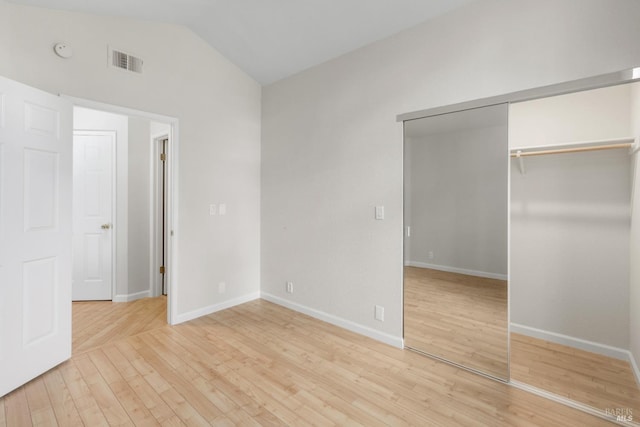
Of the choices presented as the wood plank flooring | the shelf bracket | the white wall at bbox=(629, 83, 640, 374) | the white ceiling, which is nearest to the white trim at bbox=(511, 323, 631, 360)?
the white wall at bbox=(629, 83, 640, 374)

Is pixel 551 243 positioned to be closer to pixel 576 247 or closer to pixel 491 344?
pixel 576 247

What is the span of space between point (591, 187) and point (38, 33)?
450 cm

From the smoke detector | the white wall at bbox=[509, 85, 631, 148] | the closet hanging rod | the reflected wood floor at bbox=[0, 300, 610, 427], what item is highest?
the smoke detector

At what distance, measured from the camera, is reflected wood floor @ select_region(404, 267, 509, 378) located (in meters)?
2.18

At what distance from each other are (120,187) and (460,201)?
3.95 metres

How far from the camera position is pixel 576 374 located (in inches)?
86.0

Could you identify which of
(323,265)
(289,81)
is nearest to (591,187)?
(323,265)

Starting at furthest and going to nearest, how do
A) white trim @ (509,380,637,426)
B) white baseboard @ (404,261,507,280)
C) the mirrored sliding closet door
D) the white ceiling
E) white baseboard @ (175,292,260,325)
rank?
white baseboard @ (175,292,260,325)
the white ceiling
white baseboard @ (404,261,507,280)
the mirrored sliding closet door
white trim @ (509,380,637,426)

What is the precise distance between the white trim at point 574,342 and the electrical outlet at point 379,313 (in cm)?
125

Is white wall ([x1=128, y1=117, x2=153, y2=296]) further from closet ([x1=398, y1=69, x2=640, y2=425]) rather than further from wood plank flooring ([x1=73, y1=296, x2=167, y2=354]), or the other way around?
closet ([x1=398, y1=69, x2=640, y2=425])

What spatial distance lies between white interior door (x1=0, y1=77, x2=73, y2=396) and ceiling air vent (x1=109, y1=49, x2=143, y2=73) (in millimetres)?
578

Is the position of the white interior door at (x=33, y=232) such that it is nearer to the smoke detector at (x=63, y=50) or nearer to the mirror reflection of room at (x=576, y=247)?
the smoke detector at (x=63, y=50)

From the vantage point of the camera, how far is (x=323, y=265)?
322 cm

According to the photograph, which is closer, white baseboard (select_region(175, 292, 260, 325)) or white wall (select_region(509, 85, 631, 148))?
white wall (select_region(509, 85, 631, 148))
